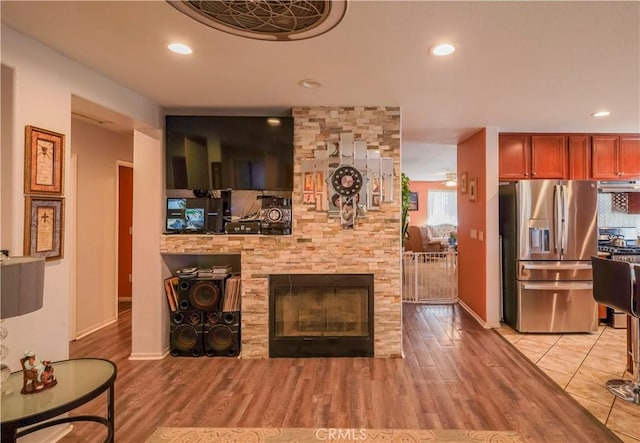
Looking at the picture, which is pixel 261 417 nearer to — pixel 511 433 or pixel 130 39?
pixel 511 433

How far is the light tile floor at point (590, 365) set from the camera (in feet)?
7.36

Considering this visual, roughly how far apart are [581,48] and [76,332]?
5.15 metres

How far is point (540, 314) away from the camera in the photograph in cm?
379

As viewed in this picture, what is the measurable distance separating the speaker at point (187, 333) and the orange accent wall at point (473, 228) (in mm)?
3245

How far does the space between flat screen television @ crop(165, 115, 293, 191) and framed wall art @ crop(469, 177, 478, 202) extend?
2536 millimetres

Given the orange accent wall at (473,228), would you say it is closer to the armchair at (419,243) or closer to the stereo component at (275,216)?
the stereo component at (275,216)

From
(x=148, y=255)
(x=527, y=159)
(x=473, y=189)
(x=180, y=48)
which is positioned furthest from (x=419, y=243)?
(x=180, y=48)

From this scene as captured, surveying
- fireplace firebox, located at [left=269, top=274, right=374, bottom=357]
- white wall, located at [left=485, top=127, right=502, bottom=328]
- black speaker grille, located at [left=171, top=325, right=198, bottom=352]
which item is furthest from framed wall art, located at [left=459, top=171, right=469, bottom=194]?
black speaker grille, located at [left=171, top=325, right=198, bottom=352]

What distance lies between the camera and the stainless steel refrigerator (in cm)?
375

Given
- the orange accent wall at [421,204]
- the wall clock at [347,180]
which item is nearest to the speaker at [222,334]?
the wall clock at [347,180]

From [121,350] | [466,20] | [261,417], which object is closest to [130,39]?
[466,20]

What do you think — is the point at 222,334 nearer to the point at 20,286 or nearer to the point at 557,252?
the point at 20,286

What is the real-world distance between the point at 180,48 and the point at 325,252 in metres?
2.00

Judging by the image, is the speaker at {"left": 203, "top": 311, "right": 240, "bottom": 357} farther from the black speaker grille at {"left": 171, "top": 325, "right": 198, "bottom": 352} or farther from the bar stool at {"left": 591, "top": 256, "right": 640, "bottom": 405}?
the bar stool at {"left": 591, "top": 256, "right": 640, "bottom": 405}
